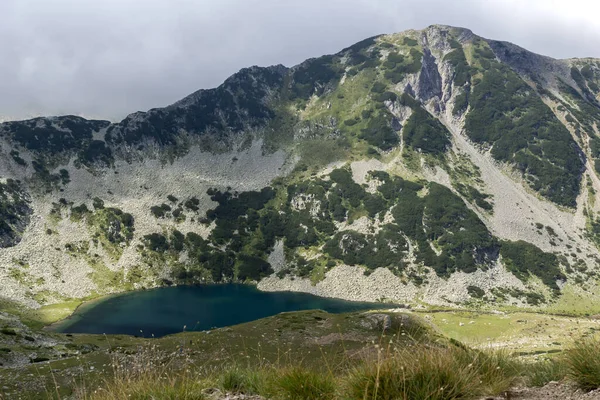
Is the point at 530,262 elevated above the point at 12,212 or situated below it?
below

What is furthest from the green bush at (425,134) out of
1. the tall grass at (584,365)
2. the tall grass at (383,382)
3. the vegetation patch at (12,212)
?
the tall grass at (383,382)

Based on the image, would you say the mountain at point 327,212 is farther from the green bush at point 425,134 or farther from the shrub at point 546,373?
the shrub at point 546,373

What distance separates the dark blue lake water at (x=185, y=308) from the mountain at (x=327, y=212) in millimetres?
8213

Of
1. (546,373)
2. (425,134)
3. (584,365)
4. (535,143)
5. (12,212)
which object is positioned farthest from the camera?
(425,134)

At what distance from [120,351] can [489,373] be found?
38830 millimetres

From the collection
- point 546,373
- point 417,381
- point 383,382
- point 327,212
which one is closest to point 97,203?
point 327,212

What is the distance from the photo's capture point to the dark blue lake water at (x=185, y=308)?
8556 centimetres

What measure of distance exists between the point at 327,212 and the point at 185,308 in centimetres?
7523

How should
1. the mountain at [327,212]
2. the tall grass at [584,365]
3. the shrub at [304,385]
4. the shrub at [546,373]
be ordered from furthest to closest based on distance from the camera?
the mountain at [327,212]
the shrub at [546,373]
the shrub at [304,385]
the tall grass at [584,365]

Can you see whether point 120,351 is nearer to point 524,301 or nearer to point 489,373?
point 489,373

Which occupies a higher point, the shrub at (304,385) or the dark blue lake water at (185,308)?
the shrub at (304,385)

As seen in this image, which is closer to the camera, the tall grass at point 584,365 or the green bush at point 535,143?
the tall grass at point 584,365

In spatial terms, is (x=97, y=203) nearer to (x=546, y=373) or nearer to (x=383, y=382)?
(x=383, y=382)

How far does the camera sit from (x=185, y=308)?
334ft
